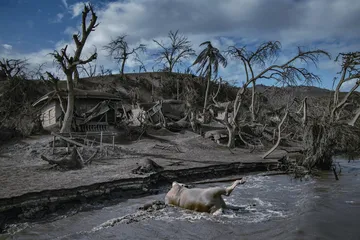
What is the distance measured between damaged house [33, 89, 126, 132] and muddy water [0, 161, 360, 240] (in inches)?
488

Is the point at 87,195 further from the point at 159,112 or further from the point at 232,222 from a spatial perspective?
the point at 159,112

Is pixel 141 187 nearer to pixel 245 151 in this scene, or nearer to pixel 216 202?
pixel 216 202

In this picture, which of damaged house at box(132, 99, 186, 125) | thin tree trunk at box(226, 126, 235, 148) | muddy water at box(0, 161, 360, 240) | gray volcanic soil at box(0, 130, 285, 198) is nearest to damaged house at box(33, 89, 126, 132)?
damaged house at box(132, 99, 186, 125)

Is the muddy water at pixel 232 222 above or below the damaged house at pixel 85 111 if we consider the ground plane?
below

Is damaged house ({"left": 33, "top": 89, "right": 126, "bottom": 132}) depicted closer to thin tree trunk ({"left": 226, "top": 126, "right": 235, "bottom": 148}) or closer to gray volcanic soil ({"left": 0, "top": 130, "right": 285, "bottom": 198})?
gray volcanic soil ({"left": 0, "top": 130, "right": 285, "bottom": 198})

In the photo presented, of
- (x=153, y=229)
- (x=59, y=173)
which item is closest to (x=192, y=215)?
(x=153, y=229)

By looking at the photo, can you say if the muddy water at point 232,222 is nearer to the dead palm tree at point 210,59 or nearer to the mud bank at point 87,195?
the mud bank at point 87,195

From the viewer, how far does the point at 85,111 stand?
23531 millimetres

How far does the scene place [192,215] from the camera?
9125mm

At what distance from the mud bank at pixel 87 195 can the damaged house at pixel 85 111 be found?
34.3 ft

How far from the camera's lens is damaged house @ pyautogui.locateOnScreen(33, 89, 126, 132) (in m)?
22.4

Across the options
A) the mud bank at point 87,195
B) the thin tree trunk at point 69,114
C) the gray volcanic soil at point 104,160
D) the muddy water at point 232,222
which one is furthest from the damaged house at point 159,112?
the muddy water at point 232,222

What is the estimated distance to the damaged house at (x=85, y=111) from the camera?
73.5 ft

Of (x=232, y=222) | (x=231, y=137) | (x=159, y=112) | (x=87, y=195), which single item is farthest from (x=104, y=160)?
(x=159, y=112)
